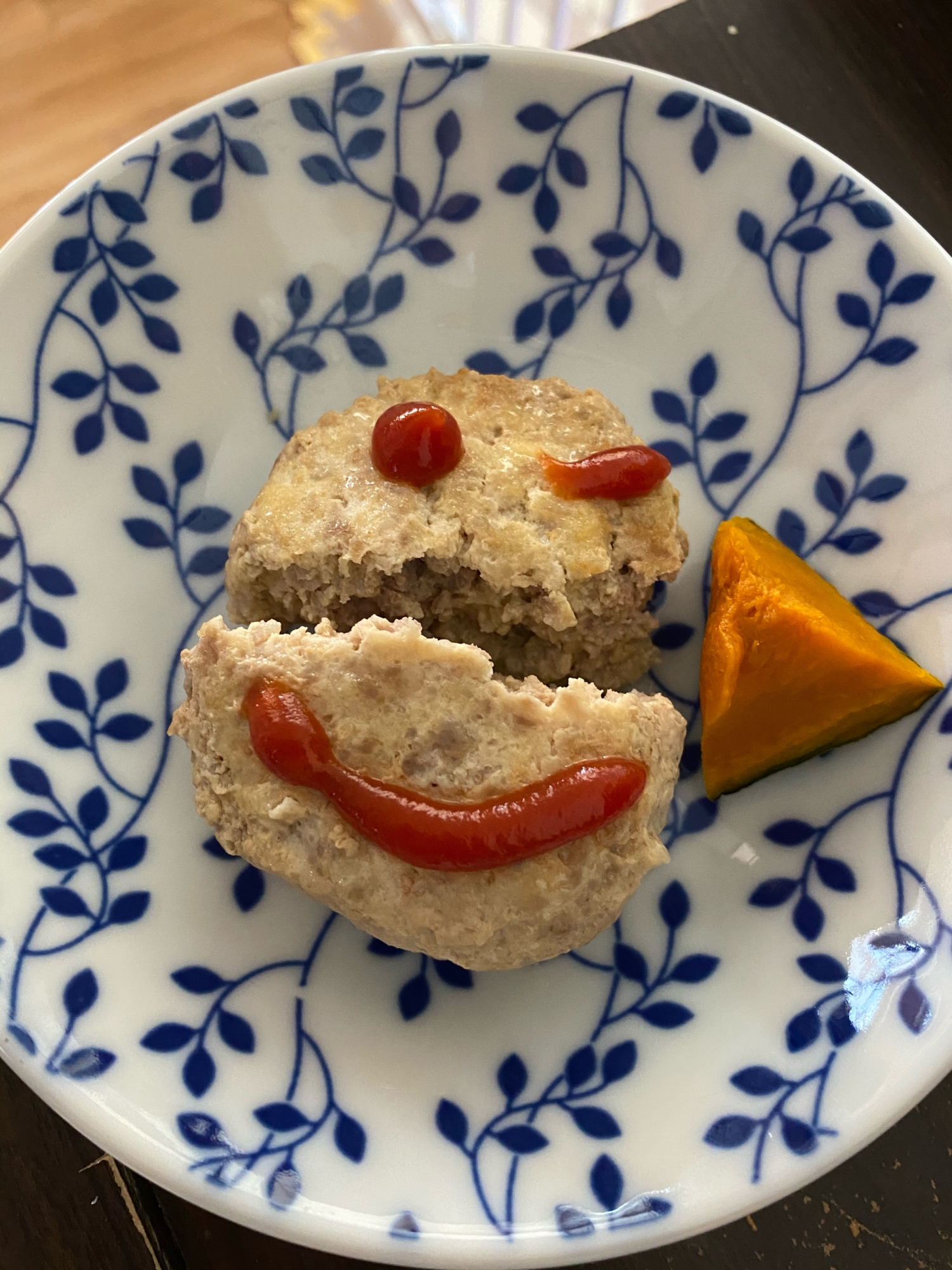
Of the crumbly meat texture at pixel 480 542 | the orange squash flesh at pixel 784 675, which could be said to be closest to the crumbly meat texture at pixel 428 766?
the crumbly meat texture at pixel 480 542

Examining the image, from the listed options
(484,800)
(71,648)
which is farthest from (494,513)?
(71,648)

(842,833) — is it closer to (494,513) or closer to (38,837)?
(494,513)

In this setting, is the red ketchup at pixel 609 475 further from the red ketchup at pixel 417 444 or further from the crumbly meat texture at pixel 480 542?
the red ketchup at pixel 417 444

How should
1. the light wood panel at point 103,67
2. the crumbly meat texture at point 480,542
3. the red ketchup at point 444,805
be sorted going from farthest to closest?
1. the light wood panel at point 103,67
2. the crumbly meat texture at point 480,542
3. the red ketchup at point 444,805

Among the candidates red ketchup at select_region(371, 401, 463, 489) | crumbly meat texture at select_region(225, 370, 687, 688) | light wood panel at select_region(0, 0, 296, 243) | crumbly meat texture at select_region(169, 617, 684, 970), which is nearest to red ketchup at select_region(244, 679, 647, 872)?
crumbly meat texture at select_region(169, 617, 684, 970)

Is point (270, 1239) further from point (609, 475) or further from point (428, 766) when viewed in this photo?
point (609, 475)

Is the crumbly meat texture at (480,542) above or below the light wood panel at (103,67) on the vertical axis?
below

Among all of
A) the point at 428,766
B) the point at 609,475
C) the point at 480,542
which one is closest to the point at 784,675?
the point at 609,475
